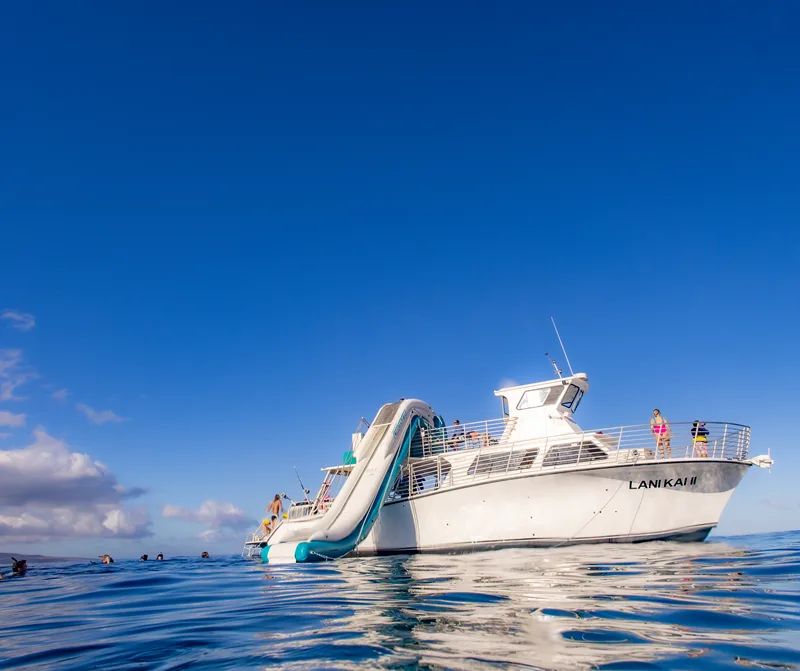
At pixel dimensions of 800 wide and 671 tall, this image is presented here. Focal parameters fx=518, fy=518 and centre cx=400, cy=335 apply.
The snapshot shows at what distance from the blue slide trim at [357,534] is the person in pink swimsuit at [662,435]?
9524mm

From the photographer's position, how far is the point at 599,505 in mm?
16859

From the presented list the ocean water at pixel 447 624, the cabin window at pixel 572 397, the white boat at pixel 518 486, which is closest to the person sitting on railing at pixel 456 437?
the white boat at pixel 518 486

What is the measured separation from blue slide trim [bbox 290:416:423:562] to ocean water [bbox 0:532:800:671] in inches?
307

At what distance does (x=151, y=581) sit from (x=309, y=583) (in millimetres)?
5132

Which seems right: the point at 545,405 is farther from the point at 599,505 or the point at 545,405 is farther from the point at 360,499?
the point at 360,499

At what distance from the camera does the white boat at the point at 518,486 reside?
54.1 feet

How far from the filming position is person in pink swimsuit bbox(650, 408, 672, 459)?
16.5 metres

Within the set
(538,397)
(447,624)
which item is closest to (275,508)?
(538,397)

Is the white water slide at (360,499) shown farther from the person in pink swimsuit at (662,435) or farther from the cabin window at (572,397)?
the person in pink swimsuit at (662,435)

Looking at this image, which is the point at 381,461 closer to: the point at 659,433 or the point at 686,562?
the point at 659,433

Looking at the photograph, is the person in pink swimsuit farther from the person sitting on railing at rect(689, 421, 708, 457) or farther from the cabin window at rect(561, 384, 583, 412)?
the cabin window at rect(561, 384, 583, 412)

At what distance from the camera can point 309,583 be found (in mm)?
10062

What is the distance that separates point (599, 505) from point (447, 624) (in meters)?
13.5

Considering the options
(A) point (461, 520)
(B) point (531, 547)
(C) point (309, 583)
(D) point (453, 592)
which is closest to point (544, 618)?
(D) point (453, 592)
